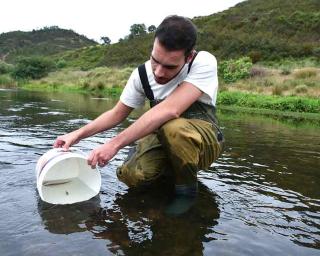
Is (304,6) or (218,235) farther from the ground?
(304,6)

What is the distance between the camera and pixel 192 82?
11.6ft

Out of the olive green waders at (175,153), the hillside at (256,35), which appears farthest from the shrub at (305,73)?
the olive green waders at (175,153)

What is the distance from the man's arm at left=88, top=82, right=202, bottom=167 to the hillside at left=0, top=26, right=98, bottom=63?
107m

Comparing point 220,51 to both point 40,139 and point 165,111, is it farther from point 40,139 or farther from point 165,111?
point 165,111

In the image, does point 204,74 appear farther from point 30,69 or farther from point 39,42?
point 39,42

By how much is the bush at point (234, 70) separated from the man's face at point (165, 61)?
26776mm

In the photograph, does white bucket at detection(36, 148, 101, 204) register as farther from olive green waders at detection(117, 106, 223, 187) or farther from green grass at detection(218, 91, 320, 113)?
green grass at detection(218, 91, 320, 113)

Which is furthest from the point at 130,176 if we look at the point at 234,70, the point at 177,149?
the point at 234,70

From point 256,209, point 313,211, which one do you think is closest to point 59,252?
point 256,209

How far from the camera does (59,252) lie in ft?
8.57

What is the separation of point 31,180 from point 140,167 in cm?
122

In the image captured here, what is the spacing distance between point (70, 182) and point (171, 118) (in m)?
1.25

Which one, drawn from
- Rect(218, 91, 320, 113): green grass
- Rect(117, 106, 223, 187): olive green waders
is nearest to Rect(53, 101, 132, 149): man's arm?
Rect(117, 106, 223, 187): olive green waders

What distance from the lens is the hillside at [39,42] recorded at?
360ft
